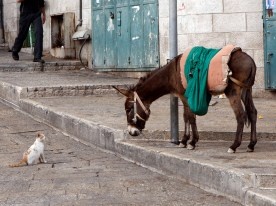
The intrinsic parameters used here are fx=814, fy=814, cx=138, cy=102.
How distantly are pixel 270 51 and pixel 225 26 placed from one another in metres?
0.97

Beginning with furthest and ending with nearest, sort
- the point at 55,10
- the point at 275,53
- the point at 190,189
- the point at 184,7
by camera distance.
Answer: the point at 55,10, the point at 184,7, the point at 275,53, the point at 190,189

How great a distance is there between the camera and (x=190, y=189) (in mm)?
7520

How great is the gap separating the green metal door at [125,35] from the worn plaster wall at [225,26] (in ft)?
3.60

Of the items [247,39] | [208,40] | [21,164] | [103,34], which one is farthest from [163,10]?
[21,164]

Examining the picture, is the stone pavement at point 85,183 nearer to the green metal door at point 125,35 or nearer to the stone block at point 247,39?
the stone block at point 247,39

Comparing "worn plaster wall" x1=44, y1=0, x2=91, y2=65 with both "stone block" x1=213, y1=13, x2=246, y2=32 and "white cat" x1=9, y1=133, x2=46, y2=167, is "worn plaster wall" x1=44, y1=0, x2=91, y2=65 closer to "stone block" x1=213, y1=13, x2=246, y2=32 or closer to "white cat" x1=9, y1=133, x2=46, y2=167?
"stone block" x1=213, y1=13, x2=246, y2=32

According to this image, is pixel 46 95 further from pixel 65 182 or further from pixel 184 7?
pixel 65 182

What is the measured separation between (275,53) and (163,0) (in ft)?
8.96

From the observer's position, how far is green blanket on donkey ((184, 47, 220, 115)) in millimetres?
8172

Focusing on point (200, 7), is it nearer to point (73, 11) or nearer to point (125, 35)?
point (125, 35)

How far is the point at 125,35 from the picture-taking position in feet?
53.0

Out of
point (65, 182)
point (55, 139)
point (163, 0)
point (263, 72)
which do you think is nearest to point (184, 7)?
point (163, 0)

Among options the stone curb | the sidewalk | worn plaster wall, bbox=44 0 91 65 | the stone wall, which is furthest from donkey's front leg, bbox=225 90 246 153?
the stone wall

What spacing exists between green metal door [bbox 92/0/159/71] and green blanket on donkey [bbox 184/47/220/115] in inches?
271
